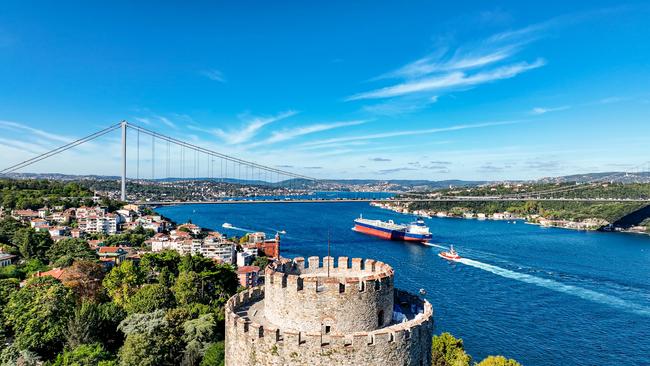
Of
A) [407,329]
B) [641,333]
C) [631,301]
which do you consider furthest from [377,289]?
[631,301]

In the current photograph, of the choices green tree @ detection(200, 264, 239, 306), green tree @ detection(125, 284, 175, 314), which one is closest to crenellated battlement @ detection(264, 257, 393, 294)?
green tree @ detection(125, 284, 175, 314)

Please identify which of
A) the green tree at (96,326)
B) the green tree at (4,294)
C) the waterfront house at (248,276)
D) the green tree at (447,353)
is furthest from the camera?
the waterfront house at (248,276)

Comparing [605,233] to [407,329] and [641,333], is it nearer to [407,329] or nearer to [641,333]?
[641,333]

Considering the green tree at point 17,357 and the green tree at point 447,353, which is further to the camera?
the green tree at point 447,353

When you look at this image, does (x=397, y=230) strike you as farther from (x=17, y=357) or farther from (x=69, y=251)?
(x=17, y=357)

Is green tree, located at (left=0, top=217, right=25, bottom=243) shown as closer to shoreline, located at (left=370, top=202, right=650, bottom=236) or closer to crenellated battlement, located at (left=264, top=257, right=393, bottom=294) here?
crenellated battlement, located at (left=264, top=257, right=393, bottom=294)

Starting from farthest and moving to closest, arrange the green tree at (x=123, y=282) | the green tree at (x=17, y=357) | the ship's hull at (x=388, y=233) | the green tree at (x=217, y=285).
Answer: the ship's hull at (x=388, y=233)
the green tree at (x=217, y=285)
the green tree at (x=123, y=282)
the green tree at (x=17, y=357)

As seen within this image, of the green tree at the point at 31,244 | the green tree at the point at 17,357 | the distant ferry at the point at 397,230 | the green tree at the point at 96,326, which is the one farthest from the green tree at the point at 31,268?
the distant ferry at the point at 397,230

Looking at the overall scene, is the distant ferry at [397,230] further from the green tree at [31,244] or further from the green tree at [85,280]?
the green tree at [85,280]
